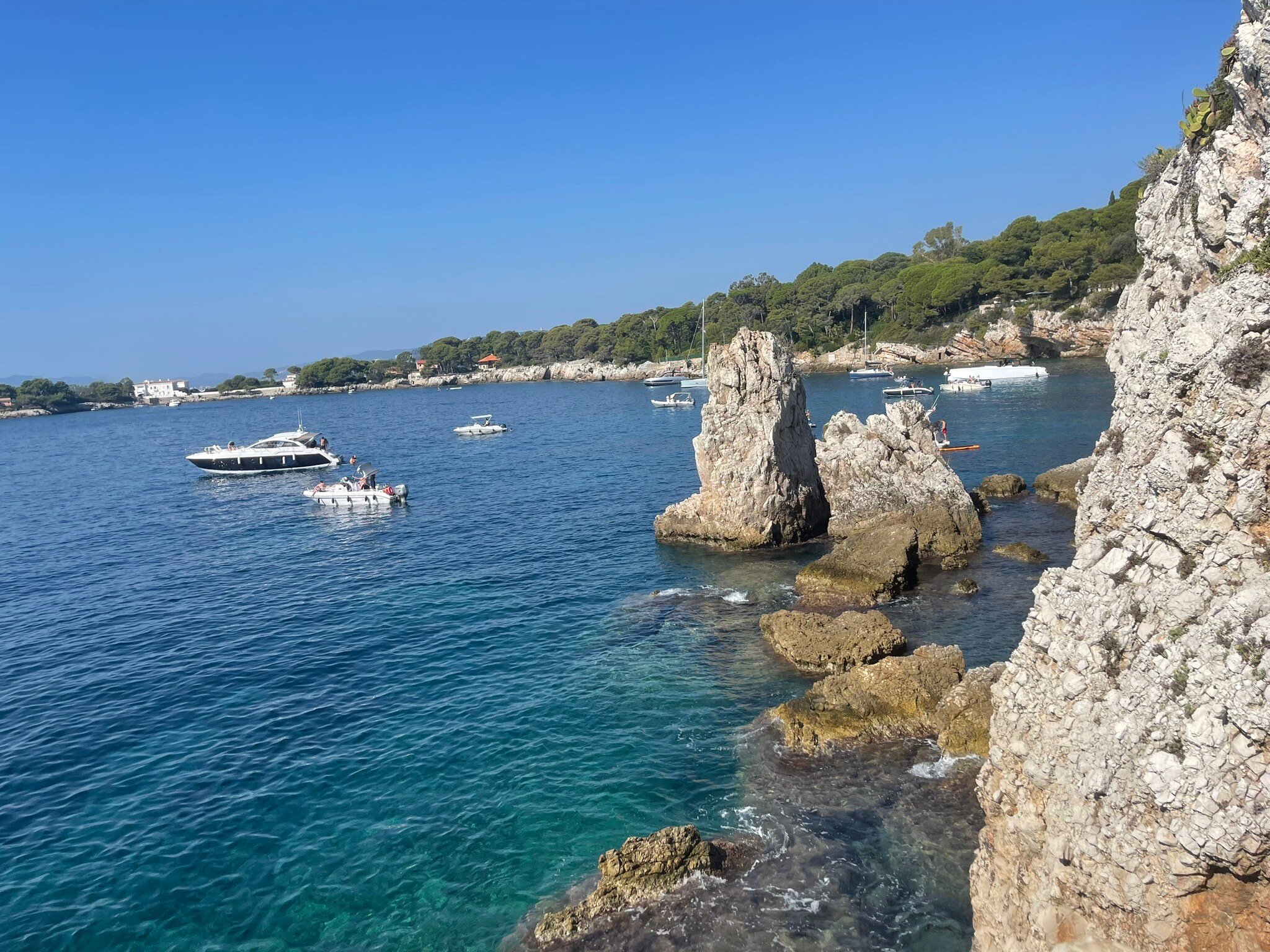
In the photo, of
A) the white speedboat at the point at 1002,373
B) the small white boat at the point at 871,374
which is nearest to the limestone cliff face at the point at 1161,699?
the white speedboat at the point at 1002,373

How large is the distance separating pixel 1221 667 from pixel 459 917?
14.3 meters

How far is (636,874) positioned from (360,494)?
1916 inches

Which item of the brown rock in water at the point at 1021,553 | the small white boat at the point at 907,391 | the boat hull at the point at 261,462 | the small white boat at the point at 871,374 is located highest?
the small white boat at the point at 871,374

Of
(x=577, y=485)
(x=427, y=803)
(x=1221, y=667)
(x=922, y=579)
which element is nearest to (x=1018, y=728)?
(x=1221, y=667)

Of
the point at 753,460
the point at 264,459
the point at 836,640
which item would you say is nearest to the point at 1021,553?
the point at 753,460

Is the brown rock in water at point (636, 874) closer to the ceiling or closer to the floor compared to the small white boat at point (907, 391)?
closer to the floor

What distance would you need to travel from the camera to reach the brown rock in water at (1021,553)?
35.0m

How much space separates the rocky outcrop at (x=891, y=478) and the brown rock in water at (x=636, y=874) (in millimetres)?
24768

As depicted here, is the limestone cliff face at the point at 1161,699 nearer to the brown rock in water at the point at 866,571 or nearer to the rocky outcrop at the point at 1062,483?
the brown rock in water at the point at 866,571

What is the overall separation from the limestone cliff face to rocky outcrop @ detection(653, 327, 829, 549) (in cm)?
2625

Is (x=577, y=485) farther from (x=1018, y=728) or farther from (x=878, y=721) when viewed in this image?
(x=1018, y=728)

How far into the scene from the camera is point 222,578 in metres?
43.4

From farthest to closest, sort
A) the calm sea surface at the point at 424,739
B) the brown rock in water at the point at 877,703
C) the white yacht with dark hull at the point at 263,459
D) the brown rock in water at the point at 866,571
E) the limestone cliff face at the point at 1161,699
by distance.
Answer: the white yacht with dark hull at the point at 263,459 → the brown rock in water at the point at 866,571 → the brown rock in water at the point at 877,703 → the calm sea surface at the point at 424,739 → the limestone cliff face at the point at 1161,699

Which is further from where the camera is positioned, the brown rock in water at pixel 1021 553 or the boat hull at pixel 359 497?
the boat hull at pixel 359 497
